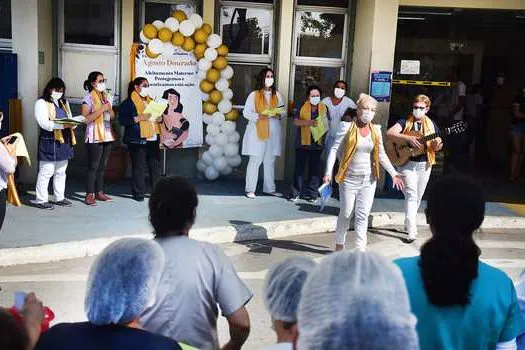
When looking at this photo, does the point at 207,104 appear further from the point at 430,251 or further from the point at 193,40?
the point at 430,251

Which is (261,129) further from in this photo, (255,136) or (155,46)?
(155,46)

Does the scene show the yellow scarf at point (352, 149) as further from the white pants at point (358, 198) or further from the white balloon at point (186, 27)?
the white balloon at point (186, 27)

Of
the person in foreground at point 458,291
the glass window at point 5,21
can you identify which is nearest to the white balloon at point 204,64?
the glass window at point 5,21

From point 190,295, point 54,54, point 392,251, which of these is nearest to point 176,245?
point 190,295

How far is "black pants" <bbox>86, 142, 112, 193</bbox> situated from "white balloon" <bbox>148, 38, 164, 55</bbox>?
2.05m

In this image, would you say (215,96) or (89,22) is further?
(89,22)

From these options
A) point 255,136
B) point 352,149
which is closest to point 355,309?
point 352,149

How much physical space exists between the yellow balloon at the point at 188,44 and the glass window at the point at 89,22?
4.33 ft

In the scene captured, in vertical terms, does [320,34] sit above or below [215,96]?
above

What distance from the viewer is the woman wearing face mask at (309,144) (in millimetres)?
10203

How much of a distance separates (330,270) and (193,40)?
9673 millimetres

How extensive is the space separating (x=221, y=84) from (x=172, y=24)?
50.0 inches

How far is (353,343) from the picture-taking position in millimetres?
1637

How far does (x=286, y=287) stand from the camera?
2.23 m
